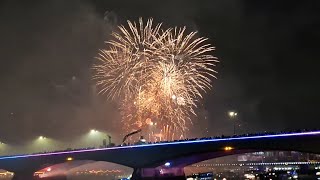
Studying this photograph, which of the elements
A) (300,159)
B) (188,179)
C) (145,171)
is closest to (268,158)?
(300,159)

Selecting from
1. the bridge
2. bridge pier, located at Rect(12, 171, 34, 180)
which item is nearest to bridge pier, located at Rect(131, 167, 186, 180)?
the bridge

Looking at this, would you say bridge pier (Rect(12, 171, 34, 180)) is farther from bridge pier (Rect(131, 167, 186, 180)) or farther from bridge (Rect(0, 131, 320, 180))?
bridge pier (Rect(131, 167, 186, 180))

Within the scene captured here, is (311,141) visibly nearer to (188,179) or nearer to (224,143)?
(224,143)

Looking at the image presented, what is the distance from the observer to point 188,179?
100562 millimetres

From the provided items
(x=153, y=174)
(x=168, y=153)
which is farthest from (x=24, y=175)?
(x=168, y=153)

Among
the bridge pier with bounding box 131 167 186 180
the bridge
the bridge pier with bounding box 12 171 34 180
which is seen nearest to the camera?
the bridge

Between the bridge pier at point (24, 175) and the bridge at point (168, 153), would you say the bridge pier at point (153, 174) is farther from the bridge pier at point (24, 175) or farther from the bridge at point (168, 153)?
the bridge pier at point (24, 175)

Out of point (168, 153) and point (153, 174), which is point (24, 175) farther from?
point (168, 153)

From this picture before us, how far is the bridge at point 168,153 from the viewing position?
230ft

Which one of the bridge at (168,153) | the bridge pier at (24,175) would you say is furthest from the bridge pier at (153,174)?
the bridge pier at (24,175)

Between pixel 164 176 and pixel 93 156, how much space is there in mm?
19109

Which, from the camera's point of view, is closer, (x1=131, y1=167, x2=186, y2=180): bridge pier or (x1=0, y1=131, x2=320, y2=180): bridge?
(x1=0, y1=131, x2=320, y2=180): bridge

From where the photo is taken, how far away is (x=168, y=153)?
286 feet

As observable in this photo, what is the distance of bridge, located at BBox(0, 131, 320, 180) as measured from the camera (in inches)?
2761
